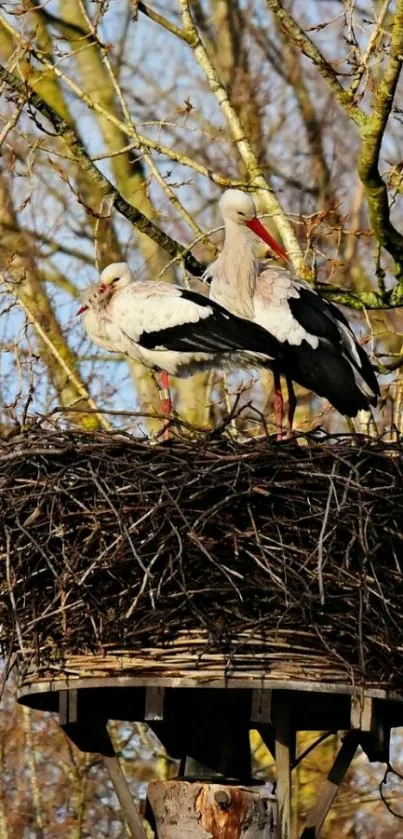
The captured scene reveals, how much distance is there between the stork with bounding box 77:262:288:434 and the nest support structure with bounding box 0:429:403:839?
1644 mm

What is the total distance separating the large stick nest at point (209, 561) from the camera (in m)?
6.24

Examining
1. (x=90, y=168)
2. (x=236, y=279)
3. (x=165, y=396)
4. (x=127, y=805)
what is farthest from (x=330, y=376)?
(x=127, y=805)

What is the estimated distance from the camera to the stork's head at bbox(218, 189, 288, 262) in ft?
30.1

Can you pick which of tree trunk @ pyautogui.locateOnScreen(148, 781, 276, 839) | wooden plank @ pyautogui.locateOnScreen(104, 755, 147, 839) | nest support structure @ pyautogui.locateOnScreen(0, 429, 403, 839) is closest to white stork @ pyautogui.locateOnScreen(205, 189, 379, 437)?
nest support structure @ pyautogui.locateOnScreen(0, 429, 403, 839)

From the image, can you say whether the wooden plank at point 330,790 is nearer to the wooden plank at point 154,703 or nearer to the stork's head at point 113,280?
the wooden plank at point 154,703

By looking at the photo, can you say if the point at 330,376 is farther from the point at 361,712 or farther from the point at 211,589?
the point at 361,712

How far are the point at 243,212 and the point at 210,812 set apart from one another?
4057 mm

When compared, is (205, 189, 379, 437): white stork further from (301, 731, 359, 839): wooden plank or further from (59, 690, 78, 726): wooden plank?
(59, 690, 78, 726): wooden plank

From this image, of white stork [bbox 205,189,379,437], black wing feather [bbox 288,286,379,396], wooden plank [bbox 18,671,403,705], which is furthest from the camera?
black wing feather [bbox 288,286,379,396]

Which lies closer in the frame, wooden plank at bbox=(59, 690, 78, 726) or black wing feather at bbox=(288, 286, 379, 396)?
wooden plank at bbox=(59, 690, 78, 726)

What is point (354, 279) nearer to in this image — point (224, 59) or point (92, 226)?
point (92, 226)

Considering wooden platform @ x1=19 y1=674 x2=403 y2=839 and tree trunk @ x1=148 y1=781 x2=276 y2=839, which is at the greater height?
wooden platform @ x1=19 y1=674 x2=403 y2=839

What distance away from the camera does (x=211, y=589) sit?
6.26 metres

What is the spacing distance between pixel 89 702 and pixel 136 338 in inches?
99.6
